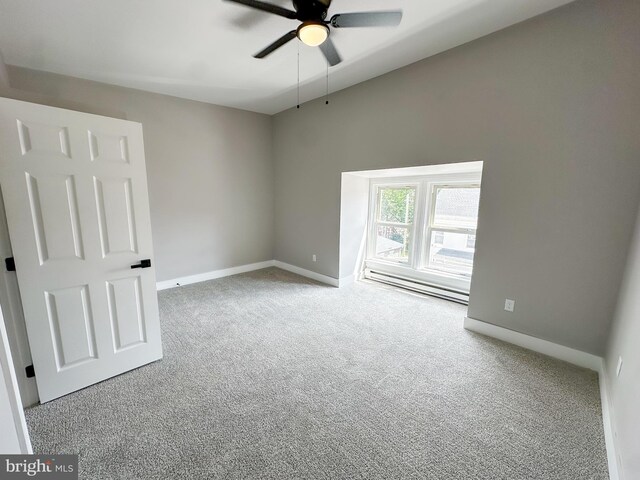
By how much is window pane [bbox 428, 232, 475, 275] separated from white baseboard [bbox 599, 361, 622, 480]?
183 centimetres

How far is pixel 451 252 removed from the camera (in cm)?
399

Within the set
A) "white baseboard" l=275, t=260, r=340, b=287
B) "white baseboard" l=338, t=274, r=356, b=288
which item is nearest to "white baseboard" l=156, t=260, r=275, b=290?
"white baseboard" l=275, t=260, r=340, b=287

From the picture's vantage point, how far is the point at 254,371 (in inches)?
88.2

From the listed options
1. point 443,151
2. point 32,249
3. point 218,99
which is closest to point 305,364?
point 32,249

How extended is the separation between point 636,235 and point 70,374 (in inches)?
167

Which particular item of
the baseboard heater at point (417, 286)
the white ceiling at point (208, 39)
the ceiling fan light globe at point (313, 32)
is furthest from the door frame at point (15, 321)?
the baseboard heater at point (417, 286)

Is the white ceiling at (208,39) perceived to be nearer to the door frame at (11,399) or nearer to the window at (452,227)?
the window at (452,227)

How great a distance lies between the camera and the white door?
1.69 meters

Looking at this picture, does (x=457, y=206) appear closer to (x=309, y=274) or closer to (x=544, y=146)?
(x=544, y=146)

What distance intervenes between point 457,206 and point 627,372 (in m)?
2.61

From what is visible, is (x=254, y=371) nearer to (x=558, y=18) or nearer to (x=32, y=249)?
(x=32, y=249)

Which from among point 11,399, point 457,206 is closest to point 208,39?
point 11,399

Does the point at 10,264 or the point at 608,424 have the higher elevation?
the point at 10,264

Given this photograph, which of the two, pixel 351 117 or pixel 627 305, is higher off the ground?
pixel 351 117
